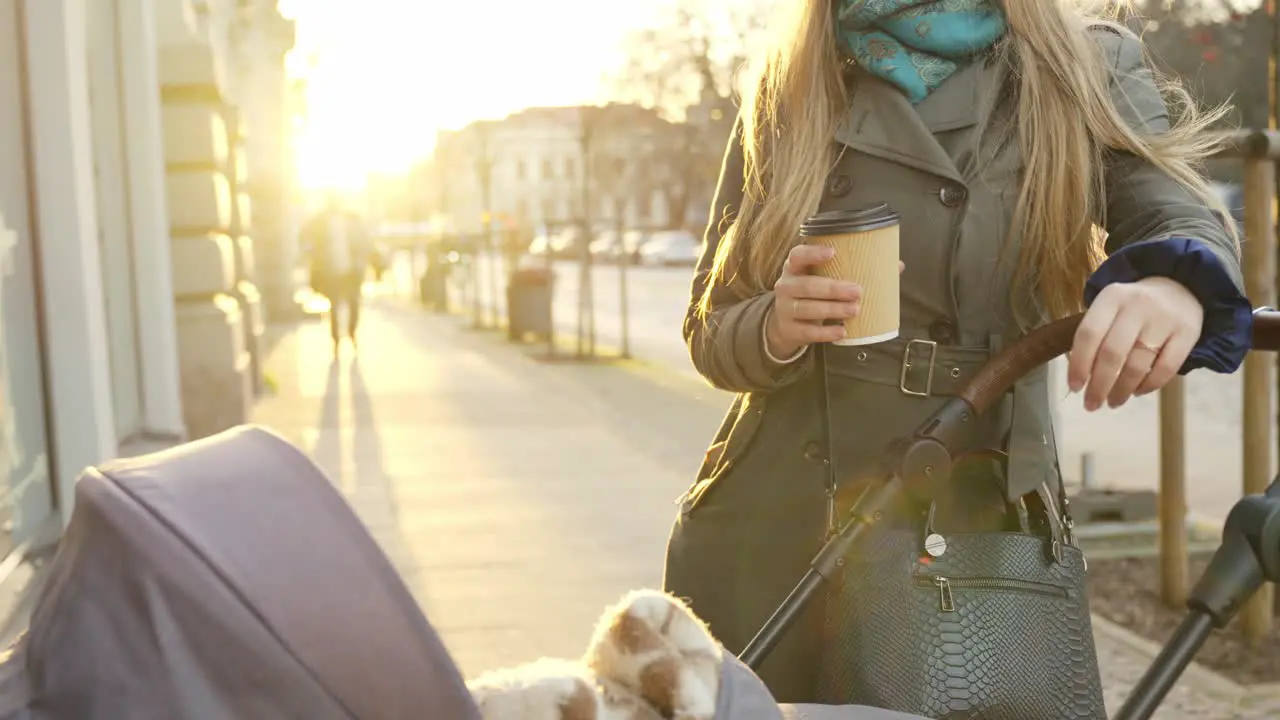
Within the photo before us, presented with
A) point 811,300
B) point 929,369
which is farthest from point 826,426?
point 811,300

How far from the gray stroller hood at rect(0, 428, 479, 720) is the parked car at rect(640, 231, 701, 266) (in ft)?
167

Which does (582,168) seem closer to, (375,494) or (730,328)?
(375,494)

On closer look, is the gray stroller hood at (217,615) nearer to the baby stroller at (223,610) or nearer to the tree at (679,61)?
the baby stroller at (223,610)

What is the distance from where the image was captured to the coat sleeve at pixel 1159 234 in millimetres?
1557

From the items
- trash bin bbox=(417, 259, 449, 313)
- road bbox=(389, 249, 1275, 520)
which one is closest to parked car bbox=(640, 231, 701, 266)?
trash bin bbox=(417, 259, 449, 313)

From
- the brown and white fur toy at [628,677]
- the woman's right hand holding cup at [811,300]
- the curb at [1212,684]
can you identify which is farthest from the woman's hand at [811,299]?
the curb at [1212,684]

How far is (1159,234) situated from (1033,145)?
0.23 m

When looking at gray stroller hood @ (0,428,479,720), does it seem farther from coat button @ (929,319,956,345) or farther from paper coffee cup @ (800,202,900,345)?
coat button @ (929,319,956,345)

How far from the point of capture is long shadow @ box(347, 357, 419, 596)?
5914 millimetres

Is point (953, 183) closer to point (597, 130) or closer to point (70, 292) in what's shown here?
point (70, 292)

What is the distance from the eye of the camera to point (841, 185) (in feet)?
6.67

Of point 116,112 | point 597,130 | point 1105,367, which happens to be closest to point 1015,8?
point 1105,367

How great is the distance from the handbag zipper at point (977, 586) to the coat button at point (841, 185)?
60 centimetres

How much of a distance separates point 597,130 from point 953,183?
46.8 ft
